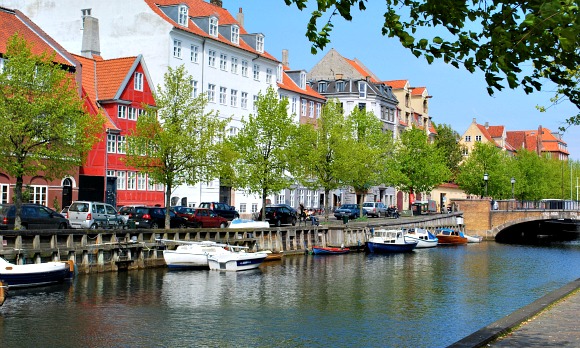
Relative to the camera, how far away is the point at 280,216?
211 ft

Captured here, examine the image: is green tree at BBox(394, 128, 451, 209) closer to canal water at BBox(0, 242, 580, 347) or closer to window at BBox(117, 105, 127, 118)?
window at BBox(117, 105, 127, 118)

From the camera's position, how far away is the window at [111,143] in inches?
2325

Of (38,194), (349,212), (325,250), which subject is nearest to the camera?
(38,194)

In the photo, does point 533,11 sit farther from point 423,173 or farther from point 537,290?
point 423,173

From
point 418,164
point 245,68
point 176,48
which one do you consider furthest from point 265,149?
point 418,164

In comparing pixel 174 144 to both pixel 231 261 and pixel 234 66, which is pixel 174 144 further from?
pixel 234 66

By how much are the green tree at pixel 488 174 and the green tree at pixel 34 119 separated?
78.4m

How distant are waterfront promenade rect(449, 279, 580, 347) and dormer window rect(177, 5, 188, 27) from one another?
52464 mm

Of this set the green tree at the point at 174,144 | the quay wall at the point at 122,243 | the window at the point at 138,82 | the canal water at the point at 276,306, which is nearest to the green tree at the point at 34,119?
the quay wall at the point at 122,243

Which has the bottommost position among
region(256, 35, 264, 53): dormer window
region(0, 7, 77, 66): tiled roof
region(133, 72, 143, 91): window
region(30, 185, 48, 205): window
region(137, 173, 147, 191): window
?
region(30, 185, 48, 205): window

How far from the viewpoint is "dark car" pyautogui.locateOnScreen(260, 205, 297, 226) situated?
210ft

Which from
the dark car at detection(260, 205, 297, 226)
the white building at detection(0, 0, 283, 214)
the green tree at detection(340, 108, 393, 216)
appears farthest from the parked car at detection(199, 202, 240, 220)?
the green tree at detection(340, 108, 393, 216)

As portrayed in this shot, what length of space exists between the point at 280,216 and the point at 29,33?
24474mm

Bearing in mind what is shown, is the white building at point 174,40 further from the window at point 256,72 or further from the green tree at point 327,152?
the green tree at point 327,152
